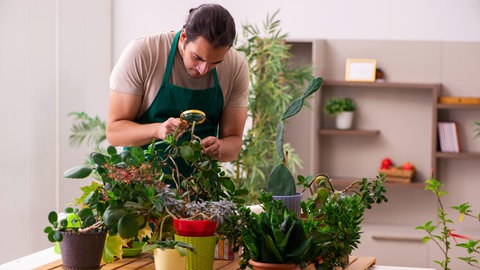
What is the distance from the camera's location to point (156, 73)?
3406mm

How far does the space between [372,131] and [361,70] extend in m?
0.51

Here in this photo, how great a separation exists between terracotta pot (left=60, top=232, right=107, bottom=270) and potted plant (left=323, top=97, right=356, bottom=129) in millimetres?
4780

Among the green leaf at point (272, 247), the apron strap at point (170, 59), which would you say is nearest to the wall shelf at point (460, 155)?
the apron strap at point (170, 59)

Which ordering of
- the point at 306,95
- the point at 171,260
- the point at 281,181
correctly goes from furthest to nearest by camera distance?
the point at 281,181, the point at 306,95, the point at 171,260

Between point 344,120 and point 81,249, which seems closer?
point 81,249

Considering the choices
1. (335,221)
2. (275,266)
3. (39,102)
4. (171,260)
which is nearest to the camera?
(275,266)

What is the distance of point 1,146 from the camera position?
5473 mm

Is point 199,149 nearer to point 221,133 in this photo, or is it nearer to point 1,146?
point 221,133

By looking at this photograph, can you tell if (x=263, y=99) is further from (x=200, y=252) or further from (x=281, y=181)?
(x=200, y=252)

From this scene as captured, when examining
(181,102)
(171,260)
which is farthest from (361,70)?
(171,260)

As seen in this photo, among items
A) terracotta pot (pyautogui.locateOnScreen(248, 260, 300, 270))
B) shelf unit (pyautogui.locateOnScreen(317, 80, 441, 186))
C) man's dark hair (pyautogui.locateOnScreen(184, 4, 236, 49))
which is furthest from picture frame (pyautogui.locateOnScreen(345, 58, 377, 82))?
terracotta pot (pyautogui.locateOnScreen(248, 260, 300, 270))

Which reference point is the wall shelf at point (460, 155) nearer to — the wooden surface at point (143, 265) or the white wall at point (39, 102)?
the white wall at point (39, 102)

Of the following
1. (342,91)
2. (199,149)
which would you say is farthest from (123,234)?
(342,91)

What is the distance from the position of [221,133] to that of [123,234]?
1.32 metres
